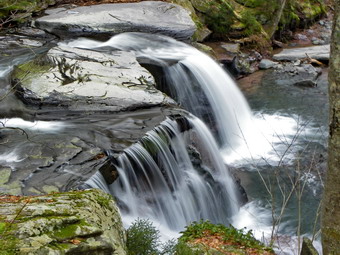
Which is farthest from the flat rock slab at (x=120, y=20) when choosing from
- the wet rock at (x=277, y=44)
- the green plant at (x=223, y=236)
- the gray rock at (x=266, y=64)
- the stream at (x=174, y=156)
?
the green plant at (x=223, y=236)

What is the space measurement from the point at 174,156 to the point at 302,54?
29.9 feet

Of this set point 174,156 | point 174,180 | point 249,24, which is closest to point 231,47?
point 249,24

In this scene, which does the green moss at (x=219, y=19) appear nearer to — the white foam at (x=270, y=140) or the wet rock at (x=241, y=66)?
the wet rock at (x=241, y=66)

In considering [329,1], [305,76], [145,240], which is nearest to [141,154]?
[145,240]

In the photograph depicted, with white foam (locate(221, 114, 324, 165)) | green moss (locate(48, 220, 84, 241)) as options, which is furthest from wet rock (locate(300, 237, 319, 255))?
white foam (locate(221, 114, 324, 165))

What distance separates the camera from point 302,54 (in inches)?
580

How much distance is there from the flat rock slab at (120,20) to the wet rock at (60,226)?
8.05m

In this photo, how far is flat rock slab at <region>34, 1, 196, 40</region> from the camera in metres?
11.0

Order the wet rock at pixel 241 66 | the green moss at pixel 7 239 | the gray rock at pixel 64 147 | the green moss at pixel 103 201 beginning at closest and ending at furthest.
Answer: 1. the green moss at pixel 7 239
2. the green moss at pixel 103 201
3. the gray rock at pixel 64 147
4. the wet rock at pixel 241 66

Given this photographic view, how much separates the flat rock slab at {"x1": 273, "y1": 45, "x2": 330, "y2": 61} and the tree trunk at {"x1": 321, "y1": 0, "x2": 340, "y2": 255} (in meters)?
12.0

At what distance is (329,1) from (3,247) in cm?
2171

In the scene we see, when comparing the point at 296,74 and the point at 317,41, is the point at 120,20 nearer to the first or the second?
the point at 296,74

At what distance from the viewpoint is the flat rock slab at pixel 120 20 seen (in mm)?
11031

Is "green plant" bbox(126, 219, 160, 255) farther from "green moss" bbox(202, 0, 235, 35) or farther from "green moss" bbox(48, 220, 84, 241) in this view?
"green moss" bbox(202, 0, 235, 35)
